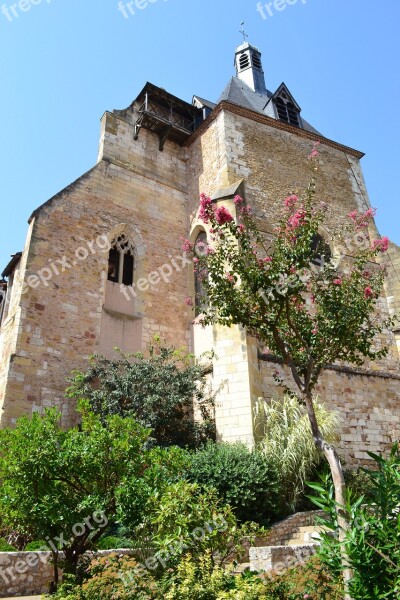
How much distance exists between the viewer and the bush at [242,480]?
23.8 ft

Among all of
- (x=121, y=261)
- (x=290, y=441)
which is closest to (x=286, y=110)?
(x=121, y=261)

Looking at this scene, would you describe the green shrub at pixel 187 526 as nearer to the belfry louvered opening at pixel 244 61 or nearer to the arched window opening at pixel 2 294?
the arched window opening at pixel 2 294

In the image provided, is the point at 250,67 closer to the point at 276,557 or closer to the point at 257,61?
the point at 257,61

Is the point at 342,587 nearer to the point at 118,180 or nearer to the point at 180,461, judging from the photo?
the point at 180,461

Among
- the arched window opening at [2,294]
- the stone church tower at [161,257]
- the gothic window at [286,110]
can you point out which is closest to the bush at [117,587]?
the stone church tower at [161,257]

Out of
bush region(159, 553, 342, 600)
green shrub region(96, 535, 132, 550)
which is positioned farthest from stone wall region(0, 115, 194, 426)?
bush region(159, 553, 342, 600)

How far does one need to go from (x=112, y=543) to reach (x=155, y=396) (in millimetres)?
3205

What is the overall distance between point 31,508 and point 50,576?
184 centimetres

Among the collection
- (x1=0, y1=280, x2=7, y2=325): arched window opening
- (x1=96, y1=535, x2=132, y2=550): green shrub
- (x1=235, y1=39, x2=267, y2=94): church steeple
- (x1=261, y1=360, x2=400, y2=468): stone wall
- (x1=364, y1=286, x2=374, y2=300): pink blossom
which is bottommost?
(x1=96, y1=535, x2=132, y2=550): green shrub

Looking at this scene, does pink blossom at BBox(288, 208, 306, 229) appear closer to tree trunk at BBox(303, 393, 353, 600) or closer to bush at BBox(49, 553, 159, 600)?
tree trunk at BBox(303, 393, 353, 600)

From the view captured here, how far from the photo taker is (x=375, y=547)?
3.91 metres

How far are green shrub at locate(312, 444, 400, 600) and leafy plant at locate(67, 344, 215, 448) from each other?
5614 millimetres

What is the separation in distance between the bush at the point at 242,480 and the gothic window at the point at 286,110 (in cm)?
1227

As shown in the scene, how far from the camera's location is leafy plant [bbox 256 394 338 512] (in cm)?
798
